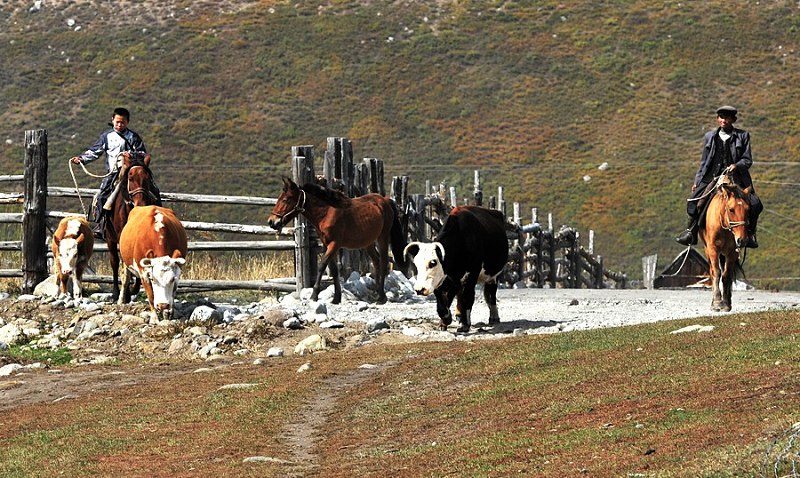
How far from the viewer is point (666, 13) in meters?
83.1

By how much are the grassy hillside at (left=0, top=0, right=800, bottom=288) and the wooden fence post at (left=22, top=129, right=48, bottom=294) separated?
105 ft

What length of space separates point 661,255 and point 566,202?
761 centimetres

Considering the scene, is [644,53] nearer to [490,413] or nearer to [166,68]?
[166,68]

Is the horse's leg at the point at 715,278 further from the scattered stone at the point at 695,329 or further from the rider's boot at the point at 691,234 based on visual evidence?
the scattered stone at the point at 695,329

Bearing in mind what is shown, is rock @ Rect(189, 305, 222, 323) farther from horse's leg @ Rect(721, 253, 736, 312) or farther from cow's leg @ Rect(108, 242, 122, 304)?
horse's leg @ Rect(721, 253, 736, 312)

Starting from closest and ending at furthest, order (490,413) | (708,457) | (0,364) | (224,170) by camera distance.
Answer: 1. (708,457)
2. (490,413)
3. (0,364)
4. (224,170)

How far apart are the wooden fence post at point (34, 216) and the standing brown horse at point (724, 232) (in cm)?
1029

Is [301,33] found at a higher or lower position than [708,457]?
higher

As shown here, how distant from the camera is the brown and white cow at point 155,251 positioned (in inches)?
794

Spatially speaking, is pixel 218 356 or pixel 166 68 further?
pixel 166 68

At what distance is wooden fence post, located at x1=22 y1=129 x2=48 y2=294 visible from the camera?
81.4 ft

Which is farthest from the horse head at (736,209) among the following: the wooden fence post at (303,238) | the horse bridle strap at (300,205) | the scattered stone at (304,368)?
the wooden fence post at (303,238)

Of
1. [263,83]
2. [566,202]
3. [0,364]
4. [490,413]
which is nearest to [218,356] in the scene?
[0,364]

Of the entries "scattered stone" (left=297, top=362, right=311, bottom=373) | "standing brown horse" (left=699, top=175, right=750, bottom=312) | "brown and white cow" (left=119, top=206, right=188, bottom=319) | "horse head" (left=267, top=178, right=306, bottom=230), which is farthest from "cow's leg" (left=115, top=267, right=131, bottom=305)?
"standing brown horse" (left=699, top=175, right=750, bottom=312)
